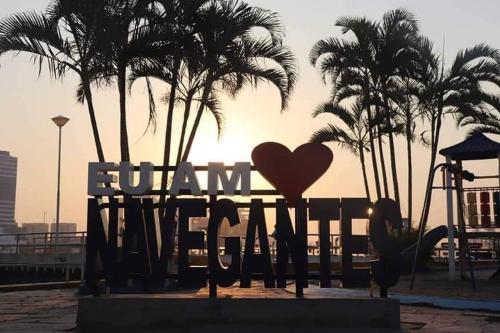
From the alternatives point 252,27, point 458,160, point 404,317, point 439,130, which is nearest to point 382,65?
point 439,130

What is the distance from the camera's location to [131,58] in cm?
1436

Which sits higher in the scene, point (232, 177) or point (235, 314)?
point (232, 177)

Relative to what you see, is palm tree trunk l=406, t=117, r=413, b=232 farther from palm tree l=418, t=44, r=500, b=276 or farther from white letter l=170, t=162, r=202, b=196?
white letter l=170, t=162, r=202, b=196

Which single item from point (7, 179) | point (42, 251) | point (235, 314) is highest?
point (7, 179)

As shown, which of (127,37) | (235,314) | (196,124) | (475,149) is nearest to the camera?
(235,314)

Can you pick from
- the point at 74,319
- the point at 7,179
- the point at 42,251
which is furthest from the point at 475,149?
the point at 7,179

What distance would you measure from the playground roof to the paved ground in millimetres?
6647

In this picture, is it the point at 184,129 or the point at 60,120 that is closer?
the point at 184,129

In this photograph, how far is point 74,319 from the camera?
988 cm

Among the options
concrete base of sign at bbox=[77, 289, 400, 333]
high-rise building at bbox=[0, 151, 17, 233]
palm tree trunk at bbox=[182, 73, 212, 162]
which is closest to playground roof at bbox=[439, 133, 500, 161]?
palm tree trunk at bbox=[182, 73, 212, 162]

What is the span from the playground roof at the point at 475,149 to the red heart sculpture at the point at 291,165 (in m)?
9.06

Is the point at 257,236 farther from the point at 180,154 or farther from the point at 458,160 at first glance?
the point at 458,160

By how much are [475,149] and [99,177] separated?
11.3m

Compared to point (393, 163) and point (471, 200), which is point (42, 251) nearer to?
point (393, 163)
